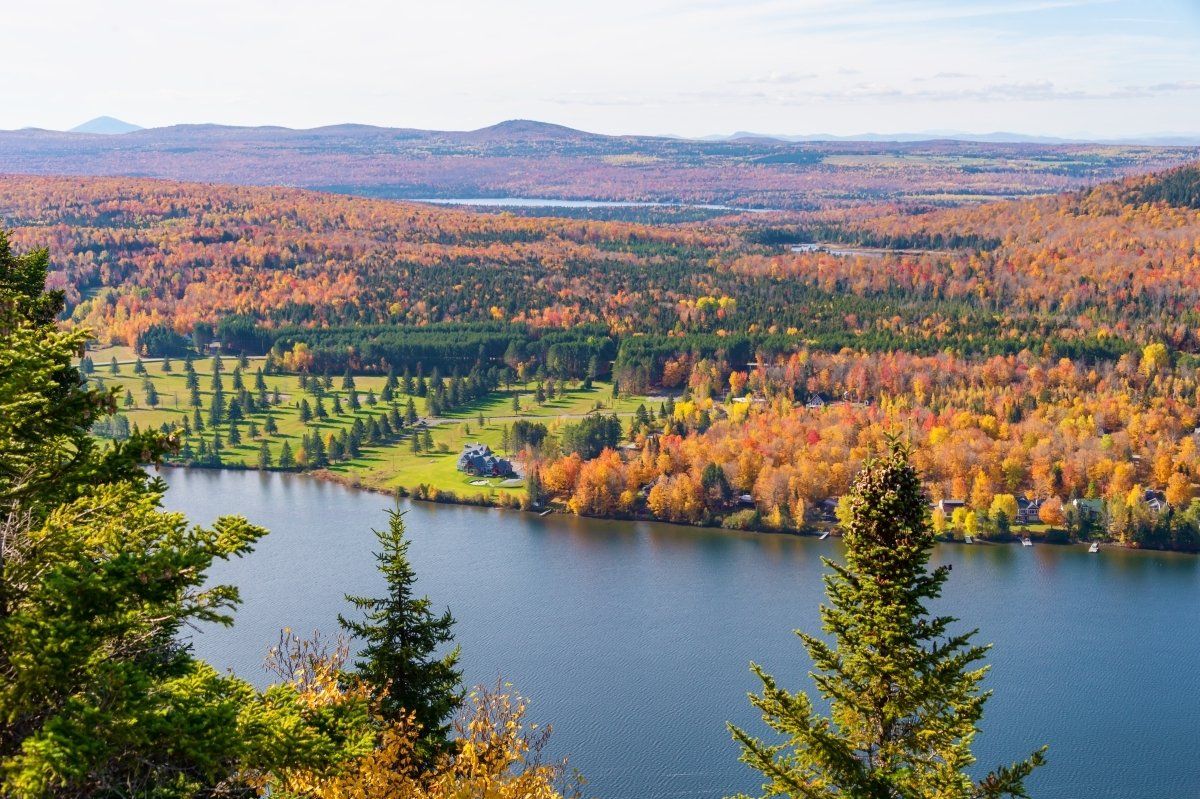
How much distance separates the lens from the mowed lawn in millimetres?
55156

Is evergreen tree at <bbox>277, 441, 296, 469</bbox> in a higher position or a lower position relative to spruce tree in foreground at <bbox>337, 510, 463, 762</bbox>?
lower

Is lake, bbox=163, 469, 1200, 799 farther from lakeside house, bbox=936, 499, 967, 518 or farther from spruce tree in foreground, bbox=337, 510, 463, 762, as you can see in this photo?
spruce tree in foreground, bbox=337, 510, 463, 762

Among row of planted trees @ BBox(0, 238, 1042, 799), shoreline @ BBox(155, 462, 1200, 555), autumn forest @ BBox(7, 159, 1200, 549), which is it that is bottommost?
shoreline @ BBox(155, 462, 1200, 555)

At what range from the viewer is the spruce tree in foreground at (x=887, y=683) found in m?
8.57

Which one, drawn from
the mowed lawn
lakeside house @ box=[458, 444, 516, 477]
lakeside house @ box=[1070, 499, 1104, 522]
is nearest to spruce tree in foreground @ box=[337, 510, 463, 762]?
lakeside house @ box=[1070, 499, 1104, 522]

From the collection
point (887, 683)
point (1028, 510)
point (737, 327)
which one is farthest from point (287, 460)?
point (887, 683)

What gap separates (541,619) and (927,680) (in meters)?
28.2

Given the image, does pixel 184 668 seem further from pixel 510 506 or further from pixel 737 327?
pixel 737 327

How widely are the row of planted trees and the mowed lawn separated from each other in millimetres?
43226

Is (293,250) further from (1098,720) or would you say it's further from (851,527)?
(851,527)

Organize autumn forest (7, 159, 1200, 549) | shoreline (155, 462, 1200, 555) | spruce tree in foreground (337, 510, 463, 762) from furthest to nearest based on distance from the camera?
1. autumn forest (7, 159, 1200, 549)
2. shoreline (155, 462, 1200, 555)
3. spruce tree in foreground (337, 510, 463, 762)

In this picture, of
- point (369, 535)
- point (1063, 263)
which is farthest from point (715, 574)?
point (1063, 263)

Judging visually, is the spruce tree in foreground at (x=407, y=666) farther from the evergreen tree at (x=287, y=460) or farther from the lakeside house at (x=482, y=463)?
the evergreen tree at (x=287, y=460)

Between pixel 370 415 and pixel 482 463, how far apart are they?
13297 millimetres
